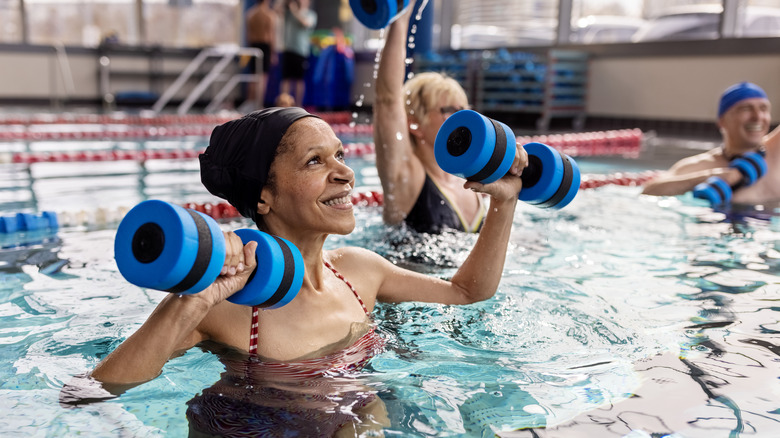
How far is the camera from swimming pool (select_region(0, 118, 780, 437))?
1900 mm

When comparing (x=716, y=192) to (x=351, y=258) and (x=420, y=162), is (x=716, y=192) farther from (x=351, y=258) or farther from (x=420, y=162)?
(x=351, y=258)

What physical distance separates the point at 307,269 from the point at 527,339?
0.86m

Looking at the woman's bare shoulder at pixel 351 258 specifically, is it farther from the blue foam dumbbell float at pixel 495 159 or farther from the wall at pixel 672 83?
the wall at pixel 672 83

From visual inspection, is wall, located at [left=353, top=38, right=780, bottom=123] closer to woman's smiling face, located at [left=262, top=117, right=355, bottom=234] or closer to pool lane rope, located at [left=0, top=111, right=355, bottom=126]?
pool lane rope, located at [left=0, top=111, right=355, bottom=126]

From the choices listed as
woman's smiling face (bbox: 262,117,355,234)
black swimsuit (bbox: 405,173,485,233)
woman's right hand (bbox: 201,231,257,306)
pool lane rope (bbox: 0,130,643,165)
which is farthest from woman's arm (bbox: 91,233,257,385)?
pool lane rope (bbox: 0,130,643,165)

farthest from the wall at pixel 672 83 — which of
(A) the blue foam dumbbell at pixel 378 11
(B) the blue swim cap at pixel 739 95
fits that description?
(A) the blue foam dumbbell at pixel 378 11

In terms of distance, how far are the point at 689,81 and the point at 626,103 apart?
129 centimetres

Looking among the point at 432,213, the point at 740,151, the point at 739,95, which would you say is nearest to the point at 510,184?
the point at 432,213

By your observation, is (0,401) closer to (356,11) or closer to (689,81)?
(356,11)

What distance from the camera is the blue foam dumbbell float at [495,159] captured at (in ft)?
6.66

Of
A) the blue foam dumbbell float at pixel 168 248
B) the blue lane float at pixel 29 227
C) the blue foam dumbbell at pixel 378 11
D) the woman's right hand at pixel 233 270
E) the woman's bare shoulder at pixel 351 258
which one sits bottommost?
the blue lane float at pixel 29 227

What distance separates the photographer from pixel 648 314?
113 inches

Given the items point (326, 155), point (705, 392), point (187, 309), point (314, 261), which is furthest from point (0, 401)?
point (705, 392)

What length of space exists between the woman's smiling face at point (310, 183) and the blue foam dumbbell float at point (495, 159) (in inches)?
12.4
